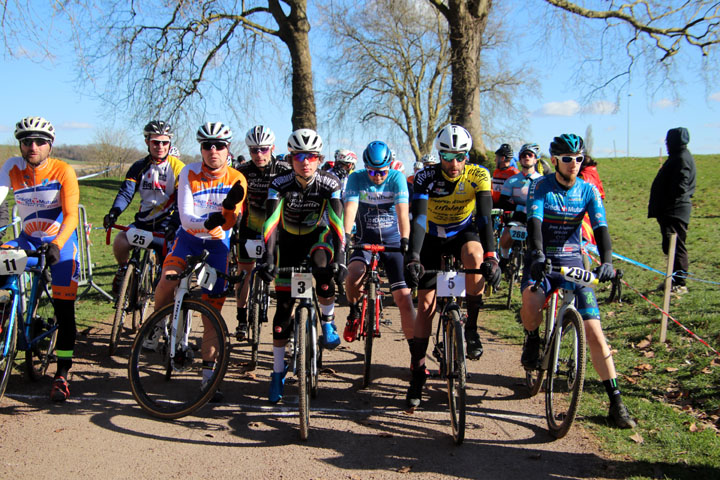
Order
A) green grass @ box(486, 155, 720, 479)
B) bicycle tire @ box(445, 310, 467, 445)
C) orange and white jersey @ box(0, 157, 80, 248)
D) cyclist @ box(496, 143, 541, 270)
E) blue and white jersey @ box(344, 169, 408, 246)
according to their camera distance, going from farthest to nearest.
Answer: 1. cyclist @ box(496, 143, 541, 270)
2. blue and white jersey @ box(344, 169, 408, 246)
3. orange and white jersey @ box(0, 157, 80, 248)
4. bicycle tire @ box(445, 310, 467, 445)
5. green grass @ box(486, 155, 720, 479)

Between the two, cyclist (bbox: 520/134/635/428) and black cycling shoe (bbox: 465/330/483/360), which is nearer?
cyclist (bbox: 520/134/635/428)

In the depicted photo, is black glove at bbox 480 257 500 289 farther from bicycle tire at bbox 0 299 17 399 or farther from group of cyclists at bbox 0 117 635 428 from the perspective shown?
bicycle tire at bbox 0 299 17 399

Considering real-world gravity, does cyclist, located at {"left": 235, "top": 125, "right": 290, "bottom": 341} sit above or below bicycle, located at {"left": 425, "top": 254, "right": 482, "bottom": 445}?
above

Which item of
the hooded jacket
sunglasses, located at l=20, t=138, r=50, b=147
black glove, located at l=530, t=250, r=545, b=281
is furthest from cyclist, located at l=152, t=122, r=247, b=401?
the hooded jacket

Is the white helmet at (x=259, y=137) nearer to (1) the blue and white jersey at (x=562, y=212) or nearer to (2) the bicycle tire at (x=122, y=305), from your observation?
(2) the bicycle tire at (x=122, y=305)

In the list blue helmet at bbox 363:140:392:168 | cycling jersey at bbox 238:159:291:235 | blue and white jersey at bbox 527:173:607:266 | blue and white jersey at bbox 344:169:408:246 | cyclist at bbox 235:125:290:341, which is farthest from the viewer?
cycling jersey at bbox 238:159:291:235

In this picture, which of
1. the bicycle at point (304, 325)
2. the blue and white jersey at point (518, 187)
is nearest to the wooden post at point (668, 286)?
the blue and white jersey at point (518, 187)

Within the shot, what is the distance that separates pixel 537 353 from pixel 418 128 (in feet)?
103

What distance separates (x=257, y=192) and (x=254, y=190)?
43mm

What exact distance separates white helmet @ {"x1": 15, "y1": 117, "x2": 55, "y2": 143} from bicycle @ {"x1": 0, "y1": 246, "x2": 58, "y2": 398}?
1003mm

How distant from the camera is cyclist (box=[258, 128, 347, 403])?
16.8 feet

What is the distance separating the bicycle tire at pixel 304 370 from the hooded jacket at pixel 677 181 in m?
6.84

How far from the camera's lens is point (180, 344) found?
16.2 feet

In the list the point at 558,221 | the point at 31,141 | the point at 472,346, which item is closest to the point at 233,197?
the point at 31,141
